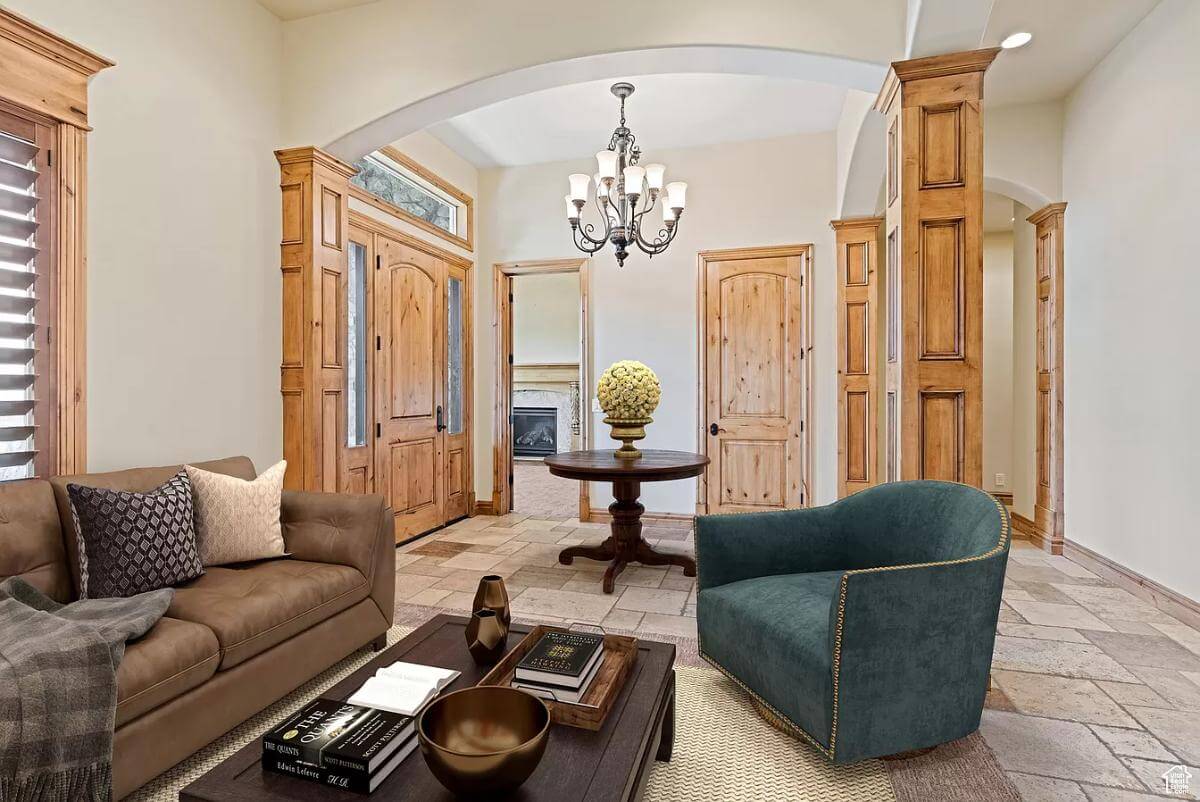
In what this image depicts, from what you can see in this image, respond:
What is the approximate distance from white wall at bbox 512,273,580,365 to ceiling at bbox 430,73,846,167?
450cm

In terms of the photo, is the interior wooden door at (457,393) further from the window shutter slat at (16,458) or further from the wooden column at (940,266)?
the wooden column at (940,266)

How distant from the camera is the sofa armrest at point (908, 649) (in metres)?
1.60

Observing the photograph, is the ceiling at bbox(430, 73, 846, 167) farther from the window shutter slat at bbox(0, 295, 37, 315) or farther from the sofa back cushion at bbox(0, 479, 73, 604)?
the sofa back cushion at bbox(0, 479, 73, 604)

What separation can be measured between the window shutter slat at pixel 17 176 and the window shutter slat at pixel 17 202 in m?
0.03

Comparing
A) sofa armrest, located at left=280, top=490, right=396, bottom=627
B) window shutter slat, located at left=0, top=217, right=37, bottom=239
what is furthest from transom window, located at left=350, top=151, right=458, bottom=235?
sofa armrest, located at left=280, top=490, right=396, bottom=627

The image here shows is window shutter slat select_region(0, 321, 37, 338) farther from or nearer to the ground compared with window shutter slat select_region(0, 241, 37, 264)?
nearer to the ground

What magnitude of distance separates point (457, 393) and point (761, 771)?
4.14m

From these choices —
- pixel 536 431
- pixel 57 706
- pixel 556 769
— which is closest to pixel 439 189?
pixel 57 706

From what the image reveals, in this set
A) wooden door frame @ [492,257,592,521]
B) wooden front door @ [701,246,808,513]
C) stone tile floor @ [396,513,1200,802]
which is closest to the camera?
stone tile floor @ [396,513,1200,802]

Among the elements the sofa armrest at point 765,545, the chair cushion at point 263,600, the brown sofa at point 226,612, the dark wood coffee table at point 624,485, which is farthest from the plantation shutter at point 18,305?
the sofa armrest at point 765,545

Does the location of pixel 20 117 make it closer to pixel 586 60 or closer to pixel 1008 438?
pixel 586 60

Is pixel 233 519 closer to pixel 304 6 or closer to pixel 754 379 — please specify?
pixel 304 6

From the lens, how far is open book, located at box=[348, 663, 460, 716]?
133cm

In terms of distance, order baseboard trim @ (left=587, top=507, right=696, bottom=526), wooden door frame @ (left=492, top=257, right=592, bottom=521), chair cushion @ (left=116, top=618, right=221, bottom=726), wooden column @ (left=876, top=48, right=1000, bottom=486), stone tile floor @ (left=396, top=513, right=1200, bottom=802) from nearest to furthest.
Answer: chair cushion @ (left=116, top=618, right=221, bottom=726), stone tile floor @ (left=396, top=513, right=1200, bottom=802), wooden column @ (left=876, top=48, right=1000, bottom=486), baseboard trim @ (left=587, top=507, right=696, bottom=526), wooden door frame @ (left=492, top=257, right=592, bottom=521)
